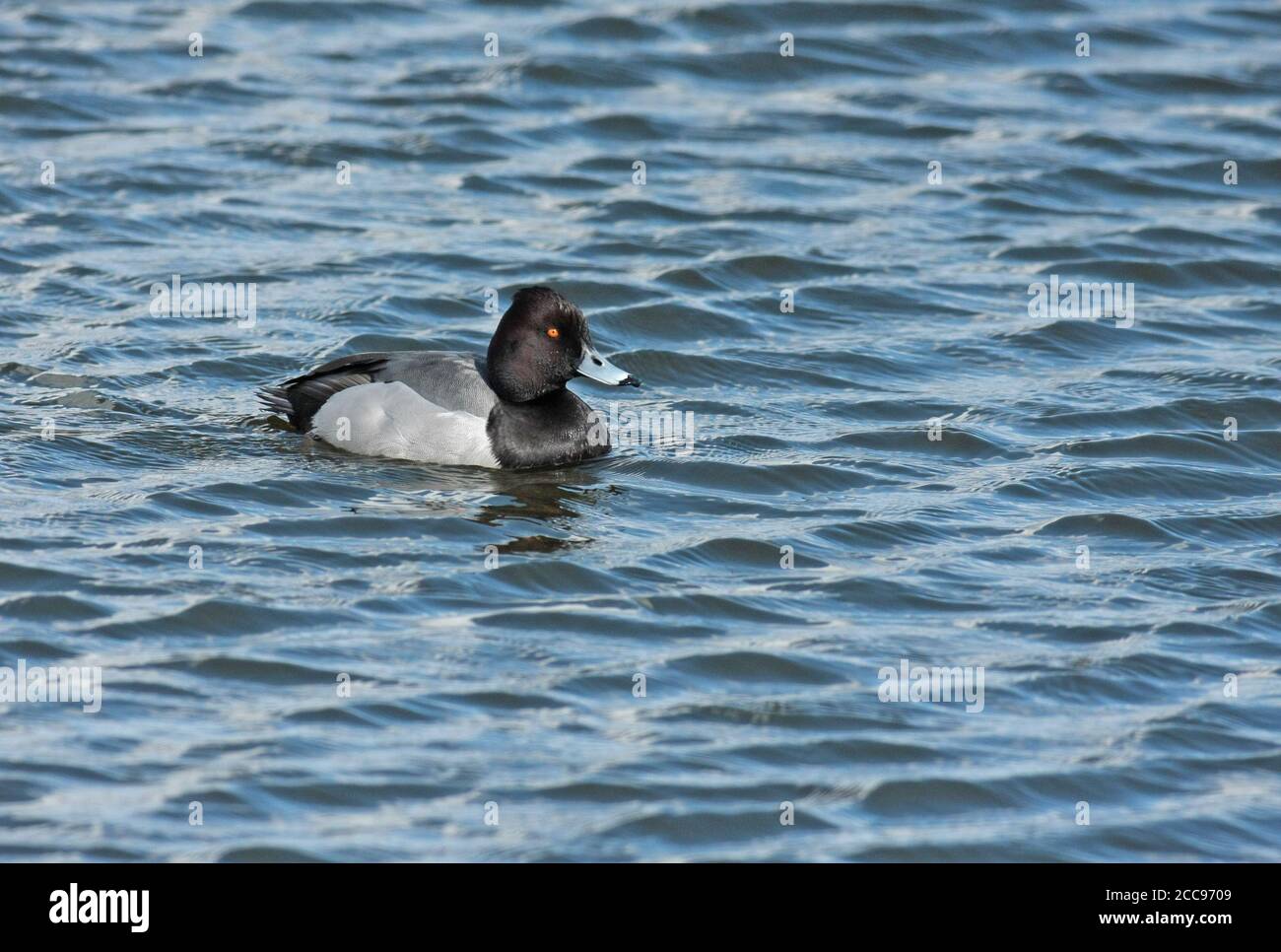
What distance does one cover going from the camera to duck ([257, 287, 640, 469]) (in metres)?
10.6

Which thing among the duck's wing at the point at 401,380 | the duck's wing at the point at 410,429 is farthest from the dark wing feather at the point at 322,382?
the duck's wing at the point at 410,429

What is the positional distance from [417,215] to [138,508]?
5.73 meters

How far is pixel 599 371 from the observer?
35.3ft

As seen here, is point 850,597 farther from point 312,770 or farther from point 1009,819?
point 312,770

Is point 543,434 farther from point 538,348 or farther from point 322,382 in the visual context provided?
point 322,382

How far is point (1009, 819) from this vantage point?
7242 mm

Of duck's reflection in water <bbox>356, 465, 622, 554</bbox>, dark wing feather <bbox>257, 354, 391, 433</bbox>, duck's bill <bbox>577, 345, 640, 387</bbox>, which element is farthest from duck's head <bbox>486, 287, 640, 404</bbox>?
dark wing feather <bbox>257, 354, 391, 433</bbox>

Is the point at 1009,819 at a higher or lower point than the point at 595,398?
lower

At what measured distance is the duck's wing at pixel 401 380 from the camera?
10664 millimetres

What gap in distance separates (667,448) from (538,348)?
96 centimetres

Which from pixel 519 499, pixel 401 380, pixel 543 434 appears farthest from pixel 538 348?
pixel 519 499

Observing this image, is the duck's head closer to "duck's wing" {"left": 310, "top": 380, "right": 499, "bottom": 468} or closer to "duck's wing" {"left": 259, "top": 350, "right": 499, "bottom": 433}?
"duck's wing" {"left": 259, "top": 350, "right": 499, "bottom": 433}

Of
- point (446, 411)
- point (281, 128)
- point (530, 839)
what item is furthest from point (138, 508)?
point (281, 128)

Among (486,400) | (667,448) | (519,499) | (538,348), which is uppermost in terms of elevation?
(538,348)
